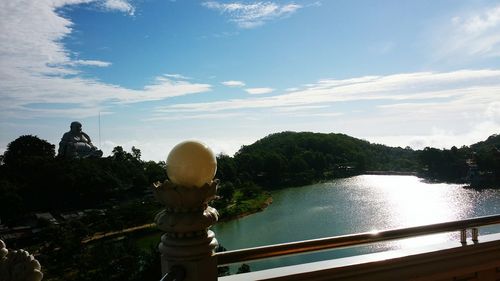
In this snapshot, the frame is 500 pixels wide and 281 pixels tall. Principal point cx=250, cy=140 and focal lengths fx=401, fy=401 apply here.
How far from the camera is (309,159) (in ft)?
112

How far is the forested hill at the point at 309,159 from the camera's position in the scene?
28.1 metres

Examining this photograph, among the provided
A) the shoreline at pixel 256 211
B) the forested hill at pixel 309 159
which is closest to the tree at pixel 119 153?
the forested hill at pixel 309 159

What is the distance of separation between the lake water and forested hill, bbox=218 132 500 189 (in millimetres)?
1493

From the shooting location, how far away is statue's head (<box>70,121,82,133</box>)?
31.4 meters

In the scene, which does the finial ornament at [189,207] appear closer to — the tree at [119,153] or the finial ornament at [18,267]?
the finial ornament at [18,267]

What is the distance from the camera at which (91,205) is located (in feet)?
55.7

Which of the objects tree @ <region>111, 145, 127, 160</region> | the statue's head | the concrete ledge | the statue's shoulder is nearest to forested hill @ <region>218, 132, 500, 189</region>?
tree @ <region>111, 145, 127, 160</region>

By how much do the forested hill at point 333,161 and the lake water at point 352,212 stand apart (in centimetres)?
149

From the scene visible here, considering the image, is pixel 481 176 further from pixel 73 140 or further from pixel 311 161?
pixel 73 140

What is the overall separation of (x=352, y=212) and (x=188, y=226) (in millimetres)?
19223

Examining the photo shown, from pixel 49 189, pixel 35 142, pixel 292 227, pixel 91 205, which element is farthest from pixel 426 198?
pixel 35 142

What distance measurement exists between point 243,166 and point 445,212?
1315 centimetres

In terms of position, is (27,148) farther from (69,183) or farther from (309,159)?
(309,159)

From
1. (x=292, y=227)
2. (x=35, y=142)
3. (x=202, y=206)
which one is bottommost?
(x=292, y=227)
